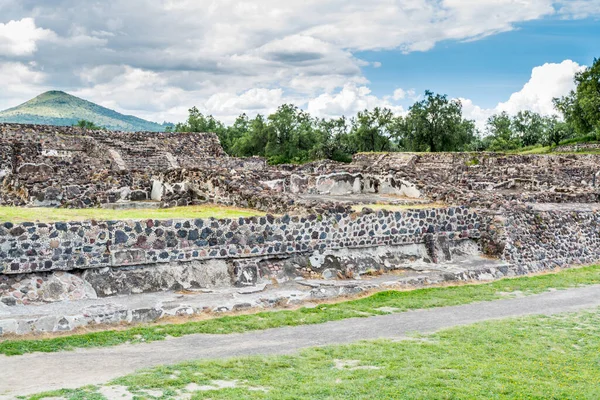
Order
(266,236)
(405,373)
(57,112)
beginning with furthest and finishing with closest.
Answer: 1. (57,112)
2. (266,236)
3. (405,373)

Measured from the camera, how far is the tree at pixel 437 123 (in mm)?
56500

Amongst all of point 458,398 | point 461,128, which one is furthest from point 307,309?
point 461,128

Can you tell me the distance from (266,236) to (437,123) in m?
46.5

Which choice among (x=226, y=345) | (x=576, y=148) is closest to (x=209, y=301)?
(x=226, y=345)

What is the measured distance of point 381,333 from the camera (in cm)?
970

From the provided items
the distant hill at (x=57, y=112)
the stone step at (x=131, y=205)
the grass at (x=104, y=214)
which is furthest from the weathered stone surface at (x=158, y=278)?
the distant hill at (x=57, y=112)

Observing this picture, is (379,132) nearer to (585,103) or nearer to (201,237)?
(585,103)

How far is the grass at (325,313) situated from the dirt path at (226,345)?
8.9 inches

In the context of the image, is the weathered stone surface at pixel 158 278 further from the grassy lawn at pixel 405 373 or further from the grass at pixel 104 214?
the grassy lawn at pixel 405 373

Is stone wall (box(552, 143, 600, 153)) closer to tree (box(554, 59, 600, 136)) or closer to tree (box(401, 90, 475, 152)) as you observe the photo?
tree (box(554, 59, 600, 136))

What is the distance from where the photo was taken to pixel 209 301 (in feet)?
35.7

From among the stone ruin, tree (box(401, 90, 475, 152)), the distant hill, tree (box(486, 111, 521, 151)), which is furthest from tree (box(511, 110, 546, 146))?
the distant hill

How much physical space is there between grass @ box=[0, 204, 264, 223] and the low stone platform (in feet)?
5.77

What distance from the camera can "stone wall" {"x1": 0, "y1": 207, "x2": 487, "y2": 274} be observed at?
1020 cm
